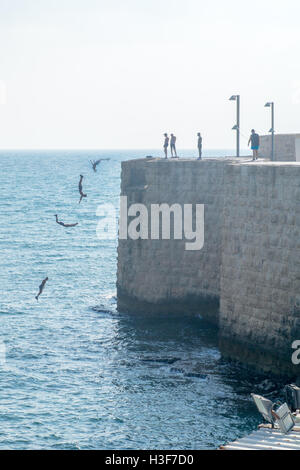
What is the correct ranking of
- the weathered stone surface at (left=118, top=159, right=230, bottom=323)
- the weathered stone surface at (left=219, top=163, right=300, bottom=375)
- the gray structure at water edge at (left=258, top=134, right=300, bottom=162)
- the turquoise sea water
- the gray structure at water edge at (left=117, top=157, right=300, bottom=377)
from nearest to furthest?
1. the turquoise sea water
2. the weathered stone surface at (left=219, top=163, right=300, bottom=375)
3. the gray structure at water edge at (left=117, top=157, right=300, bottom=377)
4. the weathered stone surface at (left=118, top=159, right=230, bottom=323)
5. the gray structure at water edge at (left=258, top=134, right=300, bottom=162)

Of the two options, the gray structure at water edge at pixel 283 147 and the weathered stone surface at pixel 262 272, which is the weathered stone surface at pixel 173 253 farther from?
the weathered stone surface at pixel 262 272

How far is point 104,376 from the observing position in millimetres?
36000

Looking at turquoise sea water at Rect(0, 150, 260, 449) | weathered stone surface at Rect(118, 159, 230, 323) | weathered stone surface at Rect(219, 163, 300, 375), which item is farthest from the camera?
weathered stone surface at Rect(118, 159, 230, 323)

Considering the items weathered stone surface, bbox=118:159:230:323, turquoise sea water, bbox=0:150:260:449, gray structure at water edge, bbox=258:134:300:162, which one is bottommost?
turquoise sea water, bbox=0:150:260:449

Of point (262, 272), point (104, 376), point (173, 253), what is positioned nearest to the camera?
point (262, 272)

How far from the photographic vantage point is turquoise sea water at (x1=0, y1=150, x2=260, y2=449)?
29.8 m

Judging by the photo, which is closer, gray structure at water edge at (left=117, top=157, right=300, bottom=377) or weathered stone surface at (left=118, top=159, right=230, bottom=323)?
gray structure at water edge at (left=117, top=157, right=300, bottom=377)

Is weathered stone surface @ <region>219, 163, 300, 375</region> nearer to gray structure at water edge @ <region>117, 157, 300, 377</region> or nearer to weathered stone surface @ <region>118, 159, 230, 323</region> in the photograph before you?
gray structure at water edge @ <region>117, 157, 300, 377</region>

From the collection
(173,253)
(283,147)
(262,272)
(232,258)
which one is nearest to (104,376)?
(232,258)

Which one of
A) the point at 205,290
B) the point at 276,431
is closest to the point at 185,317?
the point at 205,290

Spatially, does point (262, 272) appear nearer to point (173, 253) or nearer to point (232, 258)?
point (232, 258)

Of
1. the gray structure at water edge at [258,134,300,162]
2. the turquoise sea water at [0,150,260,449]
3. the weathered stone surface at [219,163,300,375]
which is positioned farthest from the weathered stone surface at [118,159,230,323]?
the weathered stone surface at [219,163,300,375]

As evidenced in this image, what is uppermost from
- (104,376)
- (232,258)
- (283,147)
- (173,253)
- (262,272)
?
(283,147)

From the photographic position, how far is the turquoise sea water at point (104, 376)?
29844 mm
